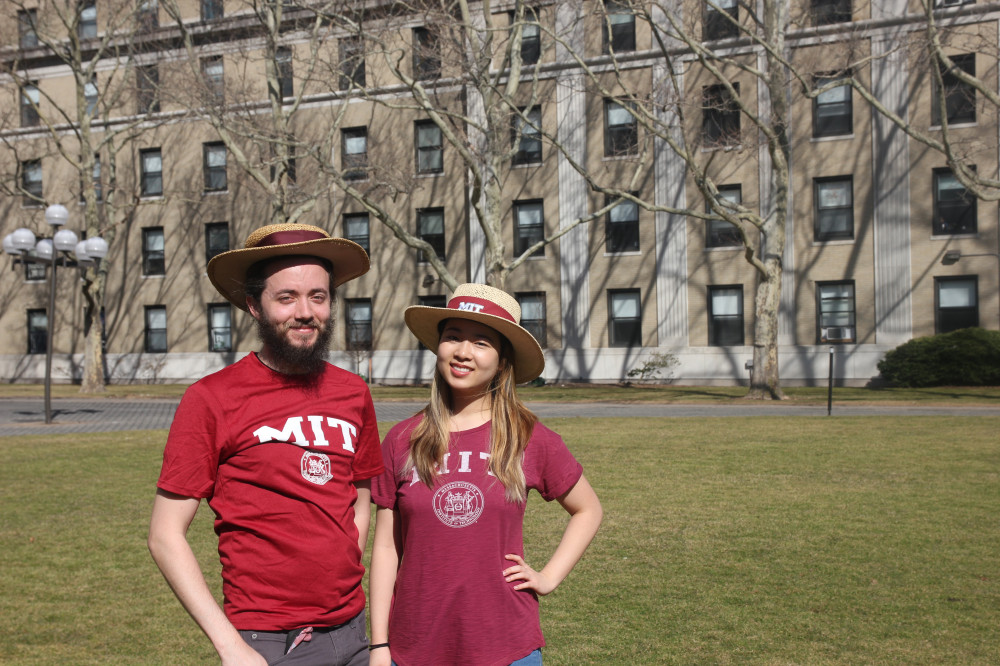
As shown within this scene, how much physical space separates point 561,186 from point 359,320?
10461 millimetres

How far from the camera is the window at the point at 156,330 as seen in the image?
139ft

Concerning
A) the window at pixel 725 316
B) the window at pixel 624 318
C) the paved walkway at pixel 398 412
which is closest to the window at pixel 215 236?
the paved walkway at pixel 398 412

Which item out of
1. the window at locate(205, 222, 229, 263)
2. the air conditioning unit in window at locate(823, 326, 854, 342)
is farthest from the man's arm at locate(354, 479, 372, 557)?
the window at locate(205, 222, 229, 263)

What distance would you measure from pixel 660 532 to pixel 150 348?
38.3m

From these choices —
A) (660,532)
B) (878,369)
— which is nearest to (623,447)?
(660,532)

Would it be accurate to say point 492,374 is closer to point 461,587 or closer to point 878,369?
point 461,587

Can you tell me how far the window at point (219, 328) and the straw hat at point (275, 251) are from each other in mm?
39891

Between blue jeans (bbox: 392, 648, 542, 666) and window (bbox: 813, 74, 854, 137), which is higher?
window (bbox: 813, 74, 854, 137)

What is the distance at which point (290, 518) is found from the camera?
2852mm

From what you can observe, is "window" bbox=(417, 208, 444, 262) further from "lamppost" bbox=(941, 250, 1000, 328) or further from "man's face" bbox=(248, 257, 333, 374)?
"man's face" bbox=(248, 257, 333, 374)

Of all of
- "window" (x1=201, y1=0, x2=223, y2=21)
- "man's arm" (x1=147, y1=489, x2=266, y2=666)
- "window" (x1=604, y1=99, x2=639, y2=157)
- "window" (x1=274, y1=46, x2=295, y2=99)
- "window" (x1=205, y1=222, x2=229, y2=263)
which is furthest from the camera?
"window" (x1=205, y1=222, x2=229, y2=263)

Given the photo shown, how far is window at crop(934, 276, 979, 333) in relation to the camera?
3250cm

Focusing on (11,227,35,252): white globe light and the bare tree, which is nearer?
(11,227,35,252): white globe light

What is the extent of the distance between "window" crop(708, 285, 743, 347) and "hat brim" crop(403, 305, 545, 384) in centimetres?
3263
